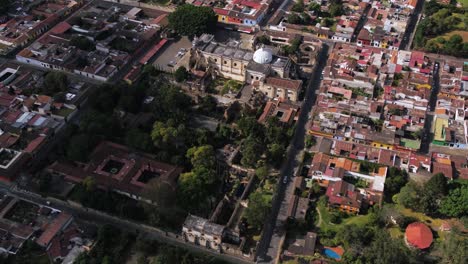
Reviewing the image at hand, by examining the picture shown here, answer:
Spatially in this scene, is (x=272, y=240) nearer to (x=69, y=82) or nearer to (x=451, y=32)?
(x=69, y=82)

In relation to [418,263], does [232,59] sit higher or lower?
higher

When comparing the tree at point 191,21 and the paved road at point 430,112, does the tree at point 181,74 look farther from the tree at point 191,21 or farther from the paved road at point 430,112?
the paved road at point 430,112

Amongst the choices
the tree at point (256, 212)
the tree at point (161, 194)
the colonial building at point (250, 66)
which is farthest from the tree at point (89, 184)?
the colonial building at point (250, 66)

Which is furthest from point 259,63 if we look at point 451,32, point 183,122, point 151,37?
point 451,32

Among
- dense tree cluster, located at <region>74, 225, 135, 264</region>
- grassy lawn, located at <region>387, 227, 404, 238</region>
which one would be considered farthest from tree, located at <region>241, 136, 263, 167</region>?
grassy lawn, located at <region>387, 227, 404, 238</region>

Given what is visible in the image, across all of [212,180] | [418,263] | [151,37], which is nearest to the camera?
[418,263]

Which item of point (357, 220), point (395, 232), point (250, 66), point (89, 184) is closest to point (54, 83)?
point (89, 184)
